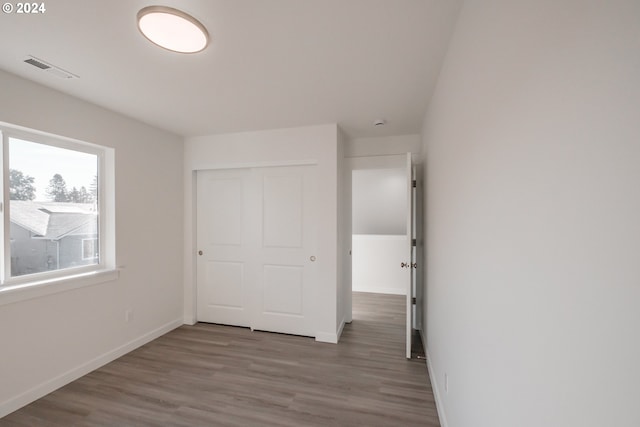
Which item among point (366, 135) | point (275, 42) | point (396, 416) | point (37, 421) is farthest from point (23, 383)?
point (366, 135)

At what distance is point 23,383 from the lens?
206 centimetres

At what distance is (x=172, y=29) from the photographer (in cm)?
147

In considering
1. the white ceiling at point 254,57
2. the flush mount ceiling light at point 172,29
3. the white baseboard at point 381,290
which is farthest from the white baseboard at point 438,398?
the flush mount ceiling light at point 172,29

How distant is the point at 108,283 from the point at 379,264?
165 inches

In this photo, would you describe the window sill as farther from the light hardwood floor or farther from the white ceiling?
the white ceiling

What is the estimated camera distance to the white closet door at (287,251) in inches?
130

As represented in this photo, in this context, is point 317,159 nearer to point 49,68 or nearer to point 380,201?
point 49,68

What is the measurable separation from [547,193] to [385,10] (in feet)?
4.31

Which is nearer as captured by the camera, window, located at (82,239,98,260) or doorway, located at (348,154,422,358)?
window, located at (82,239,98,260)

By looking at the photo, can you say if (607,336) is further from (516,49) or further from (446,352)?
(446,352)

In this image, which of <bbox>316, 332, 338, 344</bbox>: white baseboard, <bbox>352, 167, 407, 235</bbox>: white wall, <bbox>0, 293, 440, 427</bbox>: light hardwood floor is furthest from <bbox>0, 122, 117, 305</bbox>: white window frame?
<bbox>352, 167, 407, 235</bbox>: white wall

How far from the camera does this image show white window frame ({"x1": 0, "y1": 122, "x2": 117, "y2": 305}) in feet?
6.71

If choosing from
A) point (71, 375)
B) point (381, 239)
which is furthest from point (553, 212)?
point (381, 239)

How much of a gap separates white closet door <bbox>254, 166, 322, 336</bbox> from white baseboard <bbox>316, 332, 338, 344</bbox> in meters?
0.11
